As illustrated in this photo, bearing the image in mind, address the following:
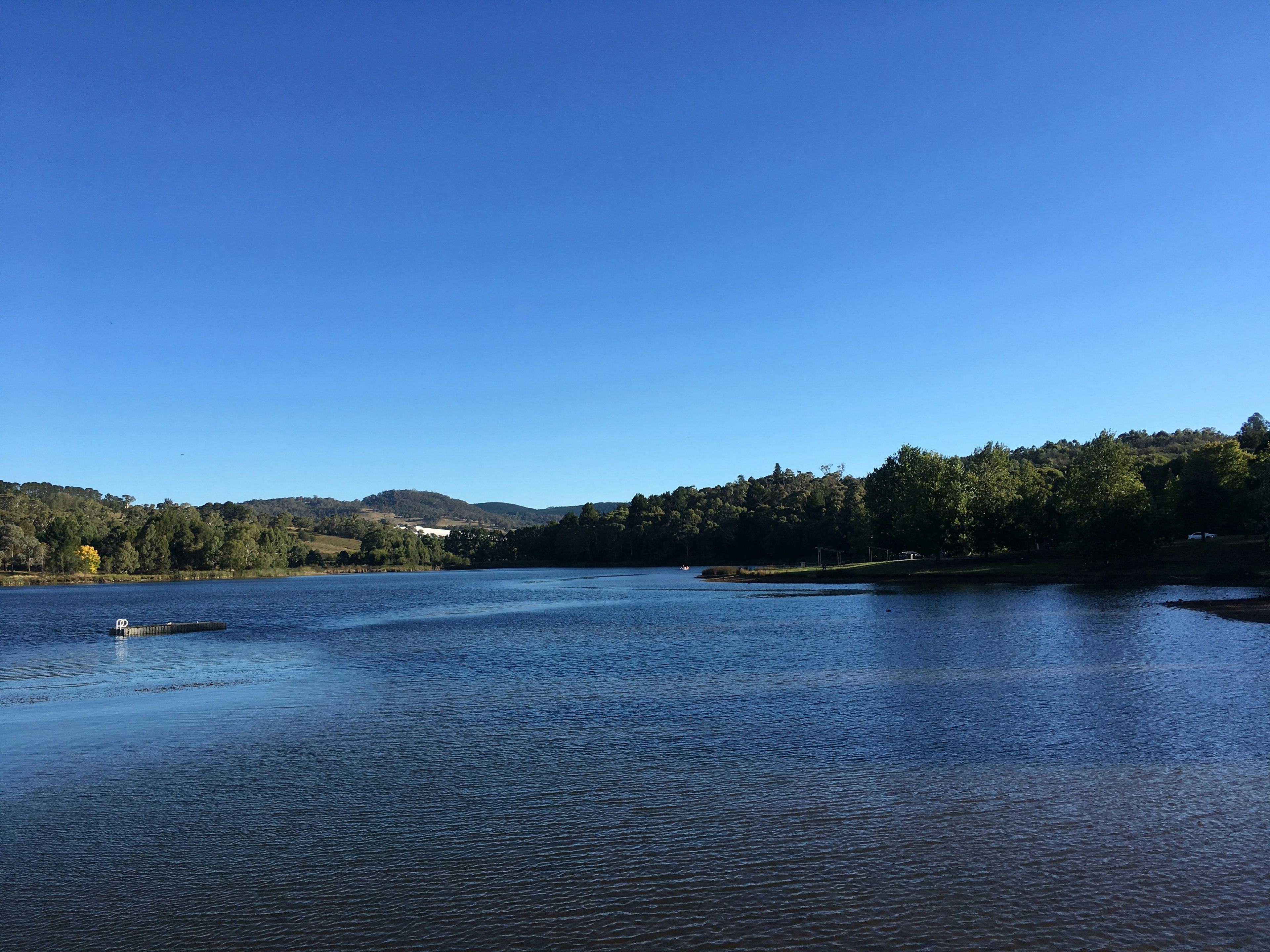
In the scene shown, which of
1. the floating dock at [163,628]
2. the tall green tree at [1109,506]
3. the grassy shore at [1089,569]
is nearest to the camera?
the floating dock at [163,628]

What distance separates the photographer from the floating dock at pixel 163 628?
167 feet

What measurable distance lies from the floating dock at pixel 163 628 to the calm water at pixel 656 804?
1939 centimetres

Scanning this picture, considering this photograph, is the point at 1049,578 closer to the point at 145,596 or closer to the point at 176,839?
the point at 176,839

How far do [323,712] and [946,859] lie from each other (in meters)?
17.7

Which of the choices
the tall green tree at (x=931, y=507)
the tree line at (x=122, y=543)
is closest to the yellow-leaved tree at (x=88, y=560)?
the tree line at (x=122, y=543)

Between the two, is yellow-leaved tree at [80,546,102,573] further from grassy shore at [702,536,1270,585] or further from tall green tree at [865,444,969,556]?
tall green tree at [865,444,969,556]

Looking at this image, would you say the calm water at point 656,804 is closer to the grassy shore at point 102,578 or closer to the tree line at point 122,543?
the grassy shore at point 102,578

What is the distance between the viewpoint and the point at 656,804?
14.0m

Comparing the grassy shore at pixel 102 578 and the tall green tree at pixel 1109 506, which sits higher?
the tall green tree at pixel 1109 506

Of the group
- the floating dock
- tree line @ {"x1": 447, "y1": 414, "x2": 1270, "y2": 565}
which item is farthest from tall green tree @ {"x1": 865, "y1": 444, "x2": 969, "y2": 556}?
the floating dock

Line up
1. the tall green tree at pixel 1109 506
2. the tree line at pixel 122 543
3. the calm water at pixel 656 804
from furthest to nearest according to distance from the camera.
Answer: the tree line at pixel 122 543 → the tall green tree at pixel 1109 506 → the calm water at pixel 656 804

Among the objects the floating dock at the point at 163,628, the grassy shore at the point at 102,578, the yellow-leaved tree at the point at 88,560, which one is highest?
the yellow-leaved tree at the point at 88,560

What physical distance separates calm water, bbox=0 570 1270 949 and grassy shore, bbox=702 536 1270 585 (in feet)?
131

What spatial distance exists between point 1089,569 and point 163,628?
77641 millimetres
